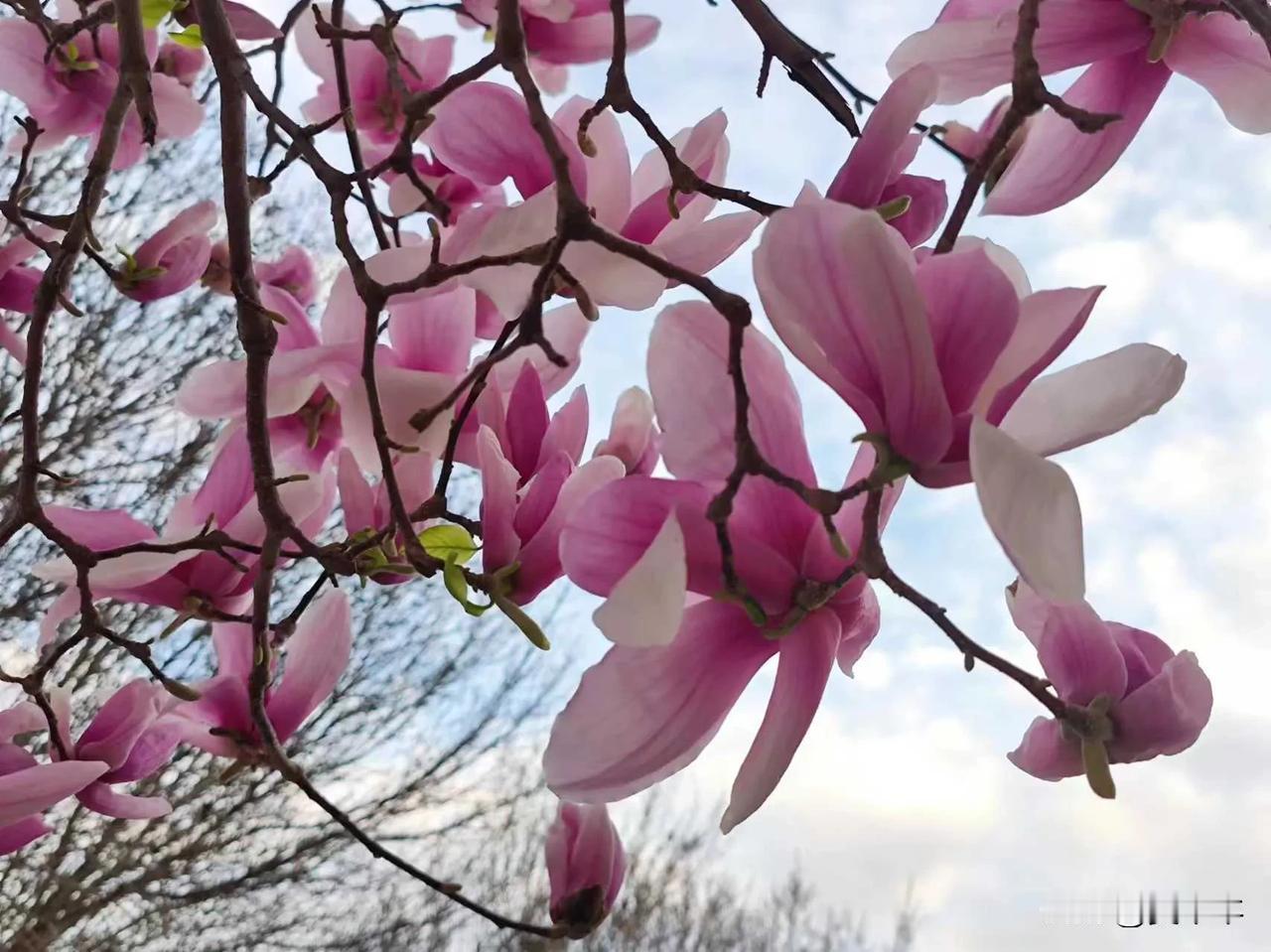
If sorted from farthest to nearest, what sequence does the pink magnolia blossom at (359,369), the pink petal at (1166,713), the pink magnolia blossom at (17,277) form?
the pink magnolia blossom at (17,277), the pink magnolia blossom at (359,369), the pink petal at (1166,713)

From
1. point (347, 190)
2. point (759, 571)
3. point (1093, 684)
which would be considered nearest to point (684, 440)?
point (759, 571)

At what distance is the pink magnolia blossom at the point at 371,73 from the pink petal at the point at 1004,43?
0.35m

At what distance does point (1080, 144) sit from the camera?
1.12 ft

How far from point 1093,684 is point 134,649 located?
16.1 inches

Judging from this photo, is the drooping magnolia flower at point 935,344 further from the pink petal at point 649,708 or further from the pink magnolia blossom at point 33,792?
the pink magnolia blossom at point 33,792

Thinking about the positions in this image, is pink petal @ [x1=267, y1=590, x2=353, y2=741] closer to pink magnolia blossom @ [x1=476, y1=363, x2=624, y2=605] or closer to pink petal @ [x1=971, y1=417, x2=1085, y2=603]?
pink magnolia blossom @ [x1=476, y1=363, x2=624, y2=605]

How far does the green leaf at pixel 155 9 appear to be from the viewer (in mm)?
565

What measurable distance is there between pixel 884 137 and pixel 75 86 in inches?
21.1

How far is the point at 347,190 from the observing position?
1.49 ft

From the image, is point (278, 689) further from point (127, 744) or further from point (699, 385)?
point (699, 385)

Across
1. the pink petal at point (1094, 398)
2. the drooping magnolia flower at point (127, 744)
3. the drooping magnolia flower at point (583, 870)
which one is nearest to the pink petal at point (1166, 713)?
the pink petal at point (1094, 398)

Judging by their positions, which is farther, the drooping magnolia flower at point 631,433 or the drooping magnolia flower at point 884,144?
the drooping magnolia flower at point 631,433

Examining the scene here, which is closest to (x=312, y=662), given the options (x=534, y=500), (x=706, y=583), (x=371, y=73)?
(x=534, y=500)

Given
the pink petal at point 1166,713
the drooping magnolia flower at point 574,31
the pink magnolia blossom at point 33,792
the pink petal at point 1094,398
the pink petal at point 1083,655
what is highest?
the drooping magnolia flower at point 574,31
